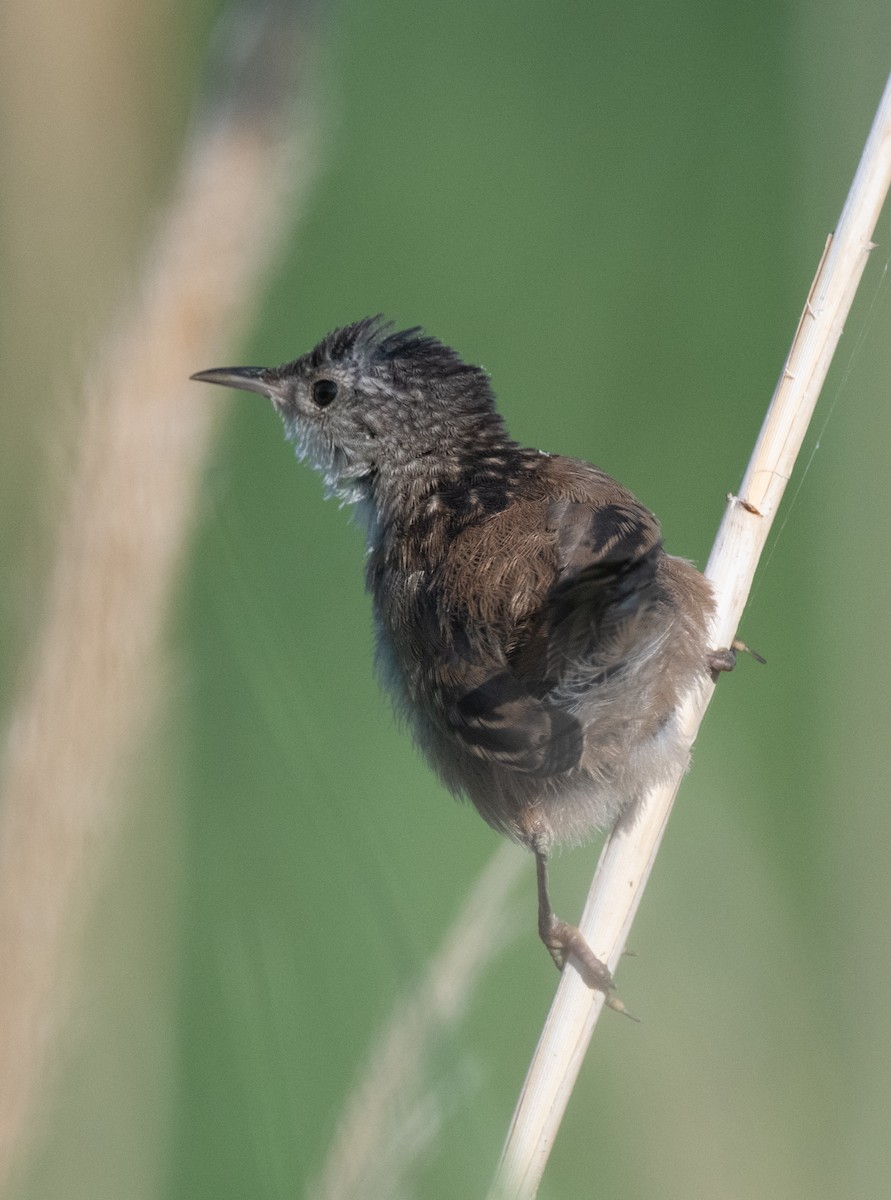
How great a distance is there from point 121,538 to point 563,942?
35.2 inches

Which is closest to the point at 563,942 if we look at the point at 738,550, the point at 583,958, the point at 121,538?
the point at 583,958

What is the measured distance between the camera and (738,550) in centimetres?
175

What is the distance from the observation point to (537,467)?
1.98 m

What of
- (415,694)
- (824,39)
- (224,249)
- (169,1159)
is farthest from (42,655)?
(824,39)

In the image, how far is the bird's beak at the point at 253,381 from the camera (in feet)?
5.61

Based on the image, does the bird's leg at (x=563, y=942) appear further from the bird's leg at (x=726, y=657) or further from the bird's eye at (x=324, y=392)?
the bird's eye at (x=324, y=392)

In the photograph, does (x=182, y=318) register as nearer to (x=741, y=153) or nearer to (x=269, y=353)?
(x=269, y=353)

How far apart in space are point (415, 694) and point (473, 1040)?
557 millimetres

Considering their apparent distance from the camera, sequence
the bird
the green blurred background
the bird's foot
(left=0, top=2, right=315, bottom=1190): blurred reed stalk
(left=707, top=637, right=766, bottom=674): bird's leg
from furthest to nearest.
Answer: (left=707, top=637, right=766, bottom=674): bird's leg → the bird → the bird's foot → the green blurred background → (left=0, top=2, right=315, bottom=1190): blurred reed stalk

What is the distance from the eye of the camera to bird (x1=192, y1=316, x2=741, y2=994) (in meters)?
1.60

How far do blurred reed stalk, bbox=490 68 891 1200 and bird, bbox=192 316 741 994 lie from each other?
0.13 ft

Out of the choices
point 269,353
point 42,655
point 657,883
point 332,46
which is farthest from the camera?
point 269,353

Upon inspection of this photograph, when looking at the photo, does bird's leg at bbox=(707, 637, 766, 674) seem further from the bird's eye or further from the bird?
the bird's eye

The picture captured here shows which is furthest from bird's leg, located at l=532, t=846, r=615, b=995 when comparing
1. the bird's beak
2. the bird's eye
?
the bird's eye
